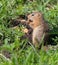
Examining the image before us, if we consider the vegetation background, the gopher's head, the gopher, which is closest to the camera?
the vegetation background

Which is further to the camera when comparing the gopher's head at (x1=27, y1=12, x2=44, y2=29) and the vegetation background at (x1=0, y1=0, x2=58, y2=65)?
the gopher's head at (x1=27, y1=12, x2=44, y2=29)

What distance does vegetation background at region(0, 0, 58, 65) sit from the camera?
5.36 metres

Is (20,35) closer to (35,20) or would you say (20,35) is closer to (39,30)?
(35,20)

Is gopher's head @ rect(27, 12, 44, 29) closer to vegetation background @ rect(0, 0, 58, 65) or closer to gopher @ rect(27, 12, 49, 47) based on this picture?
gopher @ rect(27, 12, 49, 47)

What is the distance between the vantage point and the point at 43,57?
17.5 ft

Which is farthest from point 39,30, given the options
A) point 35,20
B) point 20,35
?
point 20,35

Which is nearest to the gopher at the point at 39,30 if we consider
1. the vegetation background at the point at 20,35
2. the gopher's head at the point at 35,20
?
the gopher's head at the point at 35,20

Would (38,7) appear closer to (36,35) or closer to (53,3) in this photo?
(53,3)

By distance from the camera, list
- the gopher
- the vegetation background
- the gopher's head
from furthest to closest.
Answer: the gopher's head < the gopher < the vegetation background

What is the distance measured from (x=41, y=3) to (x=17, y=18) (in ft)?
2.47

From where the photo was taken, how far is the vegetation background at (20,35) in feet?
17.6

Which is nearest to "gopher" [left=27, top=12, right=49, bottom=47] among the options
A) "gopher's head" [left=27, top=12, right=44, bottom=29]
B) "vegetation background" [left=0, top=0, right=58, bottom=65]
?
"gopher's head" [left=27, top=12, right=44, bottom=29]

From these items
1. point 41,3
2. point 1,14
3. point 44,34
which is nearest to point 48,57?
point 44,34

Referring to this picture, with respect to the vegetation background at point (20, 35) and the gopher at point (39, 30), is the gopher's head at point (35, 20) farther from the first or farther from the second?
the vegetation background at point (20, 35)
